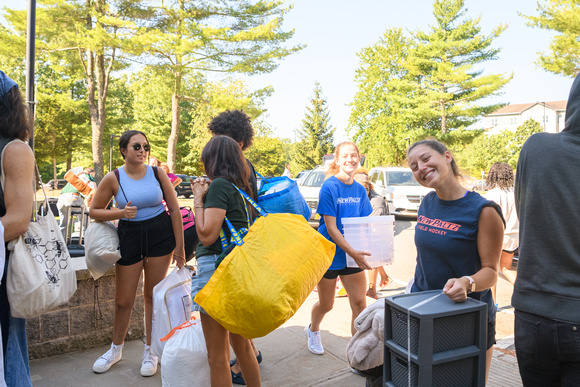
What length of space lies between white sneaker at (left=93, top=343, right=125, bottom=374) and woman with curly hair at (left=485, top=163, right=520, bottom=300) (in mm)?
4357

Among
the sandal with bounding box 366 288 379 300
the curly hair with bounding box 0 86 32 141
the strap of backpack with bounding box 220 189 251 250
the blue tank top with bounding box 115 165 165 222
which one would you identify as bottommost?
the sandal with bounding box 366 288 379 300

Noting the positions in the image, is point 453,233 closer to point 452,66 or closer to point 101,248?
point 101,248

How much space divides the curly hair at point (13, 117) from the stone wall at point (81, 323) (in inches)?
75.0

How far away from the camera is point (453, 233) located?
7.00 feet

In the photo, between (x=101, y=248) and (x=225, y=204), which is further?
(x=101, y=248)

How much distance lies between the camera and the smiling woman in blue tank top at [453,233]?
2.09 meters

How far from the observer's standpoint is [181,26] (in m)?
17.4

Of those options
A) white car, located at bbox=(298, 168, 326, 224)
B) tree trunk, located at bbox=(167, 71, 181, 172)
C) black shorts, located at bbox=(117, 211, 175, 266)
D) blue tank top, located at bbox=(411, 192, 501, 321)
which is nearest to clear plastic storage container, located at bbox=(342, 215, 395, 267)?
blue tank top, located at bbox=(411, 192, 501, 321)

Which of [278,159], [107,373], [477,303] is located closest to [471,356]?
[477,303]

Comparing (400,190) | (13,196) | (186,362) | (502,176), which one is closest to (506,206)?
(502,176)

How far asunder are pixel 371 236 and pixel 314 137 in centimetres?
5762

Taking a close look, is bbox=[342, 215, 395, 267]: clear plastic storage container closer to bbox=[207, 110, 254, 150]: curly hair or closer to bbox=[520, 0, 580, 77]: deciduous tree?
bbox=[207, 110, 254, 150]: curly hair

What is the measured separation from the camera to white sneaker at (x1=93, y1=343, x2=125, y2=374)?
3.35 m

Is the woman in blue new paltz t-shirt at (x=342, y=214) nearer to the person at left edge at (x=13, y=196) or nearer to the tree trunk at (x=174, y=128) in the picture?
the person at left edge at (x=13, y=196)
